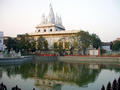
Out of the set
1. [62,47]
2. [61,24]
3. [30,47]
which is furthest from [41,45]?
[61,24]

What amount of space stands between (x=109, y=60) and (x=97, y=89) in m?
28.4

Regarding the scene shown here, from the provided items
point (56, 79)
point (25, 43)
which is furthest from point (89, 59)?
point (56, 79)

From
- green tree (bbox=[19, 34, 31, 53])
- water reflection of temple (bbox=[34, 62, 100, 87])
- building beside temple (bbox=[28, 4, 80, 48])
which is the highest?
building beside temple (bbox=[28, 4, 80, 48])

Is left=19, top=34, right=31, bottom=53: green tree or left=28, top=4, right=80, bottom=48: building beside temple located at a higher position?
left=28, top=4, right=80, bottom=48: building beside temple

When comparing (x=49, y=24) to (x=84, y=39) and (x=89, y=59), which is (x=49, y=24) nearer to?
(x=84, y=39)

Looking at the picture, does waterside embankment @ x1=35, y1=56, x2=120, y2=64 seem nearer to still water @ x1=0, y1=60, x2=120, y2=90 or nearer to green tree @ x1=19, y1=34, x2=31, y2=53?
green tree @ x1=19, y1=34, x2=31, y2=53

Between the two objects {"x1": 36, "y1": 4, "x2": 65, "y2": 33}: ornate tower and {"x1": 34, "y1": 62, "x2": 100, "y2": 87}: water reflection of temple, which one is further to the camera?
{"x1": 36, "y1": 4, "x2": 65, "y2": 33}: ornate tower

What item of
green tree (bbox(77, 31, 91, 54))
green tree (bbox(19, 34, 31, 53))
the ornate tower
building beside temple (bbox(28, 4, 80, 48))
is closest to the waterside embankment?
green tree (bbox(77, 31, 91, 54))

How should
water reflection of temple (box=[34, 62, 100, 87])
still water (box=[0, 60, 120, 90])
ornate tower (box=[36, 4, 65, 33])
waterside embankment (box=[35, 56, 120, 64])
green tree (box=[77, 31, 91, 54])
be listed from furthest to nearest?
ornate tower (box=[36, 4, 65, 33]), green tree (box=[77, 31, 91, 54]), waterside embankment (box=[35, 56, 120, 64]), water reflection of temple (box=[34, 62, 100, 87]), still water (box=[0, 60, 120, 90])

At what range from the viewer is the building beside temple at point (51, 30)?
205 feet

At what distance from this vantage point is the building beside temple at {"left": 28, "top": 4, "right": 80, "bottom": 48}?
205 feet

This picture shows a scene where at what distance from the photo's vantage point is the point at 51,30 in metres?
67.1

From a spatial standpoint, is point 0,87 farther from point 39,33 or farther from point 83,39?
point 39,33

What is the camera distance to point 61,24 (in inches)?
2933
